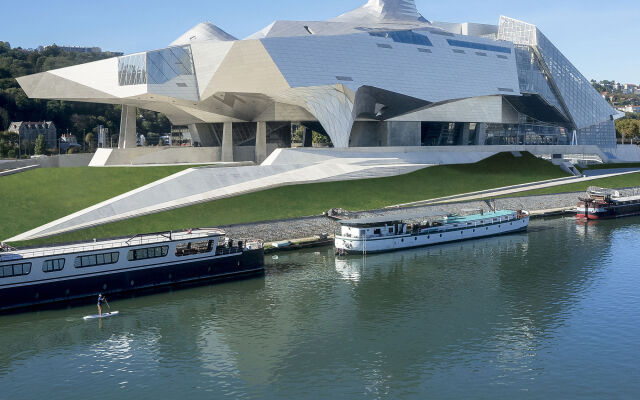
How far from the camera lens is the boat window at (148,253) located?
41094 millimetres

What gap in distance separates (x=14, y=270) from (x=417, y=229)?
1268 inches

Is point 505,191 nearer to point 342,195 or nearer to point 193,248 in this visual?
point 342,195

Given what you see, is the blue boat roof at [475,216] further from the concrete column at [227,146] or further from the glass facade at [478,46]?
the glass facade at [478,46]

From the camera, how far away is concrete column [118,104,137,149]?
79812 millimetres

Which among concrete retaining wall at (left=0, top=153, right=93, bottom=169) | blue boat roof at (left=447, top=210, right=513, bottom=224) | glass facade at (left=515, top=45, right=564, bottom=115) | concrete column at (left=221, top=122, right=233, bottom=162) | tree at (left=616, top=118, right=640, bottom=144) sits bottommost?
blue boat roof at (left=447, top=210, right=513, bottom=224)

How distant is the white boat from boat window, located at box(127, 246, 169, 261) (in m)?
15.1

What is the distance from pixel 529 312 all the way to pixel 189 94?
49273 mm

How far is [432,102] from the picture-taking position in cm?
8506

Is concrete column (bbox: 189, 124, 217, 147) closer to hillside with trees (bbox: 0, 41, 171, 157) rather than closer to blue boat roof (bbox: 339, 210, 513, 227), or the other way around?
hillside with trees (bbox: 0, 41, 171, 157)

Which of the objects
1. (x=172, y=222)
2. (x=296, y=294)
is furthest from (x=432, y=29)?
(x=296, y=294)

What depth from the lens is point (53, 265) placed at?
127 ft

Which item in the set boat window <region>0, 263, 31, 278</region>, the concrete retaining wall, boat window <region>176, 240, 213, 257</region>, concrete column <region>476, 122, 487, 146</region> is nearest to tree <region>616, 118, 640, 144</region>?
concrete column <region>476, 122, 487, 146</region>

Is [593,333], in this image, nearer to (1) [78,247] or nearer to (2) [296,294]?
(2) [296,294]

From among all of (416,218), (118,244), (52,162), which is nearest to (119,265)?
(118,244)
